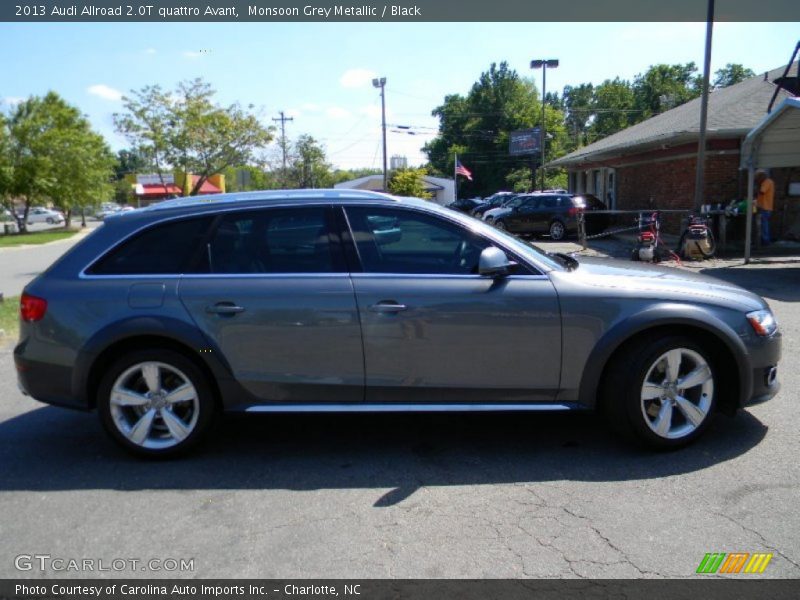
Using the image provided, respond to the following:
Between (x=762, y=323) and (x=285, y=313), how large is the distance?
120 inches

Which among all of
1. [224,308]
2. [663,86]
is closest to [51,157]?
Answer: [224,308]

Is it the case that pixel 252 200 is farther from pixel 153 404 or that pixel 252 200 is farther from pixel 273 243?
pixel 153 404

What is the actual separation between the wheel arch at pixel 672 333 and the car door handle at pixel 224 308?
7.25 ft

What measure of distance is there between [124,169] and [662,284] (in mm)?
144213

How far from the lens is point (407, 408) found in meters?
4.22

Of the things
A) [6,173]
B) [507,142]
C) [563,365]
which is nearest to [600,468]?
[563,365]

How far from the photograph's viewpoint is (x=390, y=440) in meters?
4.68

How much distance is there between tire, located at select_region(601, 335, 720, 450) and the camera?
162 inches
